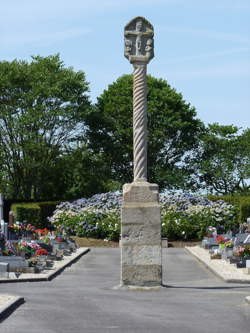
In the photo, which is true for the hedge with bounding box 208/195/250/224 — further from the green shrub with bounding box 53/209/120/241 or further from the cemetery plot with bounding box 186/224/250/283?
the cemetery plot with bounding box 186/224/250/283

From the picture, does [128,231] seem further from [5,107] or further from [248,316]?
[5,107]

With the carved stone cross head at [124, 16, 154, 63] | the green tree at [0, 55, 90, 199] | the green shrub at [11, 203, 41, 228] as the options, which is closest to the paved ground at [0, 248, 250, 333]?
the carved stone cross head at [124, 16, 154, 63]

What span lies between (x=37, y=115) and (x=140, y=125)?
3506 centimetres

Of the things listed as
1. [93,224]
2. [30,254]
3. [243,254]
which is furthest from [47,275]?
[93,224]

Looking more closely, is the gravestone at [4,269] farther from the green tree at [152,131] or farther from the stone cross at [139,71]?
the green tree at [152,131]

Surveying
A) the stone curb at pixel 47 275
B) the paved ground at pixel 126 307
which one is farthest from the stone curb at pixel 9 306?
the stone curb at pixel 47 275

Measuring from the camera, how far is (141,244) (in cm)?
1844

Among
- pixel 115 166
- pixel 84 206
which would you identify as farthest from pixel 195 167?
pixel 84 206

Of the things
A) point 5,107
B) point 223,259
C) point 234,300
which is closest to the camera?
point 234,300

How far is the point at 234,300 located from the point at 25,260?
345 inches

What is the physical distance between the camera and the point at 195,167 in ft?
204

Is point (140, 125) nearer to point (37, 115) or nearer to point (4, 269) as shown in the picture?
point (4, 269)

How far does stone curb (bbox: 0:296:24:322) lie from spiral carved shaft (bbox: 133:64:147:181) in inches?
193

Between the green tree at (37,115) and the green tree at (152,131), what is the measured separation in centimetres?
249
